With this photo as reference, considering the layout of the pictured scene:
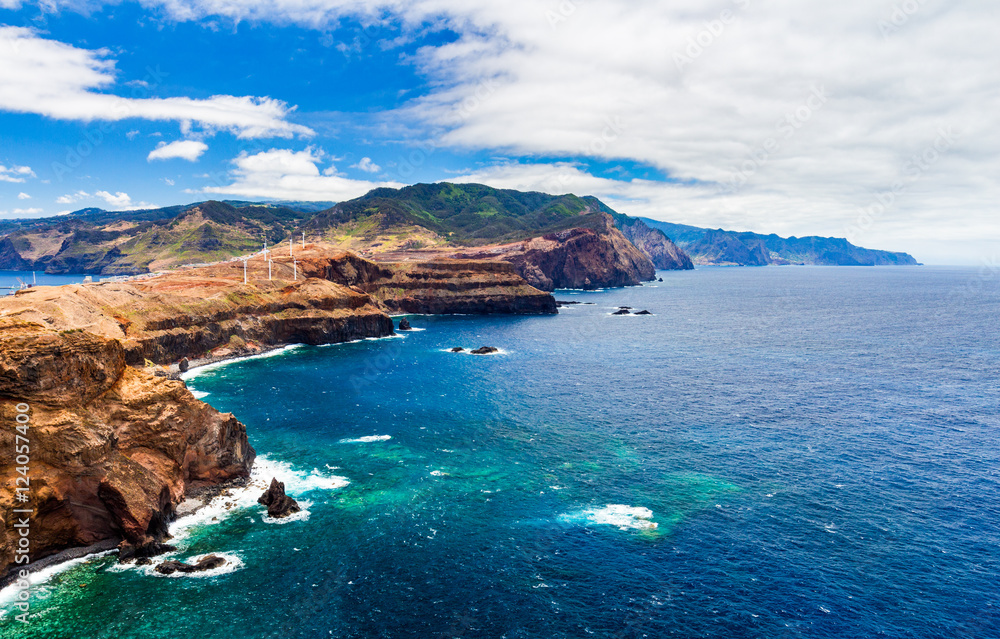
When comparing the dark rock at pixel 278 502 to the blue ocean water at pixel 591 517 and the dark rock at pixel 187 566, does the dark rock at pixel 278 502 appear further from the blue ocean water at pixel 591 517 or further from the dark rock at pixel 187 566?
the dark rock at pixel 187 566

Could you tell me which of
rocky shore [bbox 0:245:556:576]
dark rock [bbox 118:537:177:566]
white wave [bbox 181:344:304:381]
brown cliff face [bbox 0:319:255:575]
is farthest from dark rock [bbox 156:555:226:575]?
white wave [bbox 181:344:304:381]

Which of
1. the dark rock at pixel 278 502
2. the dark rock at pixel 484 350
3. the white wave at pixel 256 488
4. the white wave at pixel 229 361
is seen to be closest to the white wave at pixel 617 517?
the white wave at pixel 256 488

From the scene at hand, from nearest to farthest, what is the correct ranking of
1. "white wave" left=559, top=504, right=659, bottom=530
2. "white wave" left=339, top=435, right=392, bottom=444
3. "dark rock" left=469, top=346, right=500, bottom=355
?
"white wave" left=559, top=504, right=659, bottom=530, "white wave" left=339, top=435, right=392, bottom=444, "dark rock" left=469, top=346, right=500, bottom=355

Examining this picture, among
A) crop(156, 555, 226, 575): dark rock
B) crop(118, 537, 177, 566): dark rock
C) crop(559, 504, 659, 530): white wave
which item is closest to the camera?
crop(156, 555, 226, 575): dark rock

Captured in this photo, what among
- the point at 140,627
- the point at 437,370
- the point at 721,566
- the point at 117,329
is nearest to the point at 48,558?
the point at 140,627

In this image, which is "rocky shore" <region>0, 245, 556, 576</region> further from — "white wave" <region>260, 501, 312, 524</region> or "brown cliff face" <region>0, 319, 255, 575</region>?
"white wave" <region>260, 501, 312, 524</region>

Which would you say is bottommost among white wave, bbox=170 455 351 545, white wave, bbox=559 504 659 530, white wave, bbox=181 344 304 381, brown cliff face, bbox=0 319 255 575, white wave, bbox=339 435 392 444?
white wave, bbox=559 504 659 530

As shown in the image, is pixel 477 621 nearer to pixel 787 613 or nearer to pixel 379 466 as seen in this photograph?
pixel 787 613
